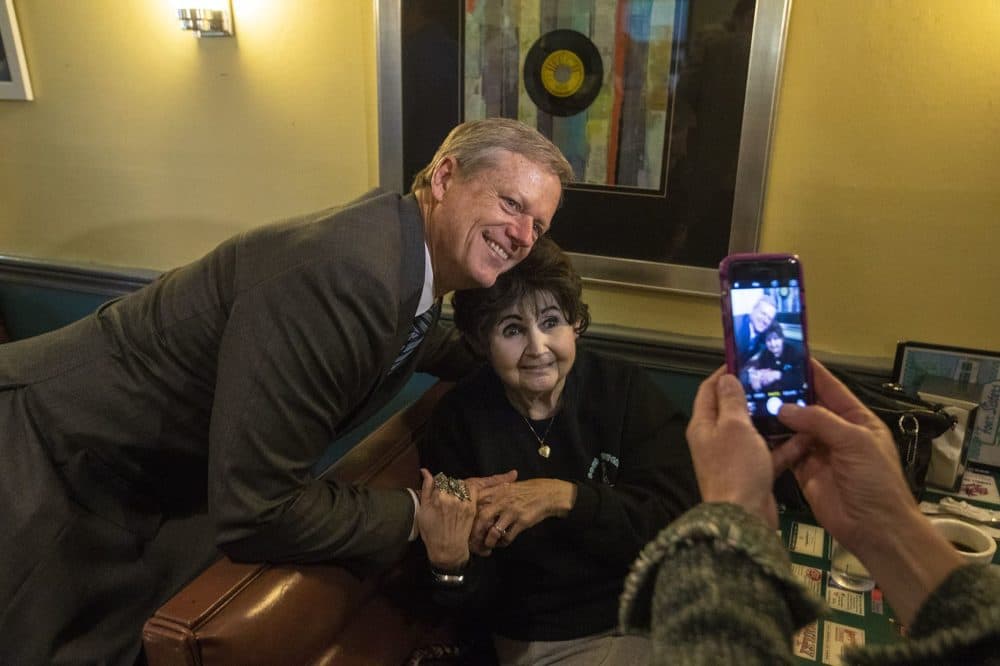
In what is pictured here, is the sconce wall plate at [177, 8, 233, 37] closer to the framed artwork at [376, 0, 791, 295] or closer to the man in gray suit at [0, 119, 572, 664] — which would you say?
the framed artwork at [376, 0, 791, 295]

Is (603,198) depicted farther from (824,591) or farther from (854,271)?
(824,591)

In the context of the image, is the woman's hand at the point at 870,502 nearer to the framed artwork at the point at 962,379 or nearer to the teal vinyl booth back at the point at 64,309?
the framed artwork at the point at 962,379

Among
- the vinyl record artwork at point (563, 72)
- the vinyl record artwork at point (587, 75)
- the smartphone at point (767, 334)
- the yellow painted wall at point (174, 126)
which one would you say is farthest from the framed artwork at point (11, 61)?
the smartphone at point (767, 334)

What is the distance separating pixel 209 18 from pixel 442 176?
113 cm

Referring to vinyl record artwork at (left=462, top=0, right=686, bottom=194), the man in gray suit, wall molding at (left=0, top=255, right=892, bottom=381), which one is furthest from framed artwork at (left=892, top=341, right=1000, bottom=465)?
the man in gray suit

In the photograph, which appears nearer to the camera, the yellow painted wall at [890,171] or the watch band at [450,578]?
the watch band at [450,578]

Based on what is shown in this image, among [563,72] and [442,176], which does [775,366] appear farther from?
[563,72]

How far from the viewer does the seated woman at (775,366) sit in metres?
0.88

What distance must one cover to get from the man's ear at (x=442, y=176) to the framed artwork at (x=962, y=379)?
1054 millimetres

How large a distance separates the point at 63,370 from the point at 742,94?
1.43 m

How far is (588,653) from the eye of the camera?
128 cm

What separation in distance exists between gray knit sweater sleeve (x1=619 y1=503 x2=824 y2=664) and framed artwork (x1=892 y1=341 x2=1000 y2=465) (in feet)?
3.64

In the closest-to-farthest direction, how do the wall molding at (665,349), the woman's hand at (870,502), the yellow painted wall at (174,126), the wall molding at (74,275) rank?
the woman's hand at (870,502)
the wall molding at (665,349)
the yellow painted wall at (174,126)
the wall molding at (74,275)

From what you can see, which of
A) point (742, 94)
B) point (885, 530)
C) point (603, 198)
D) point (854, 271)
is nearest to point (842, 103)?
point (742, 94)
